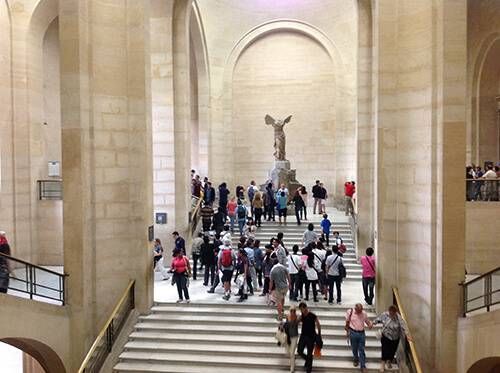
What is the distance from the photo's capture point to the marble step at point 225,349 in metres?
10.7

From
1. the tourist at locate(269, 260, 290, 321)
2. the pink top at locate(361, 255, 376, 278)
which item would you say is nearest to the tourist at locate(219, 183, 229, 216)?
the tourist at locate(269, 260, 290, 321)

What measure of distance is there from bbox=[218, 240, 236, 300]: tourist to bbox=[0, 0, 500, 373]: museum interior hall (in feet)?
0.18

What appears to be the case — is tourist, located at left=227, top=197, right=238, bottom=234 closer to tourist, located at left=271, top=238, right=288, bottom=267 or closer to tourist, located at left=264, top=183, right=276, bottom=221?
tourist, located at left=264, top=183, right=276, bottom=221

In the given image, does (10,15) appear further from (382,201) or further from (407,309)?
(407,309)

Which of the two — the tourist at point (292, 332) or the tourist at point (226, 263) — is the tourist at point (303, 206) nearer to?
the tourist at point (226, 263)

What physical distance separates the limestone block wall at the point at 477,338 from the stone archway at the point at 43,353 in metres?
8.18

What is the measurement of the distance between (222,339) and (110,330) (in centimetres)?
248

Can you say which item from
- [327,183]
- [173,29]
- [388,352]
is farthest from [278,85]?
[388,352]

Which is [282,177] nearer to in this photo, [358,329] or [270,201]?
[270,201]

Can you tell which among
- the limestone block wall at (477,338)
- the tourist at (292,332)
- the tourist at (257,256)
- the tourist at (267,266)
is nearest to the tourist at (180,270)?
the tourist at (257,256)

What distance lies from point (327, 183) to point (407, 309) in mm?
14634

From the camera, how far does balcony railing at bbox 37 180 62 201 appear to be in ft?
55.2

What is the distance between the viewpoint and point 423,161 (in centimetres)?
1082

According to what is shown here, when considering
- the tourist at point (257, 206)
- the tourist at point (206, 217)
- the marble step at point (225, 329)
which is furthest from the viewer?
the tourist at point (257, 206)
